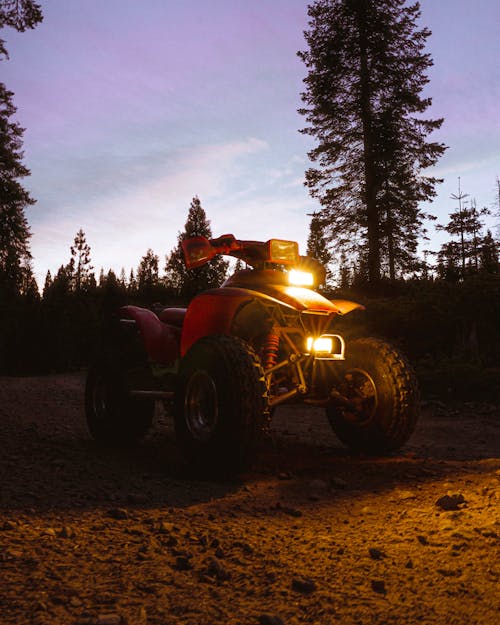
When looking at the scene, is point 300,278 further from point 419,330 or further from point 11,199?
point 11,199

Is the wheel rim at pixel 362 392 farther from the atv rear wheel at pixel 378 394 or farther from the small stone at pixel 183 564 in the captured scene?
the small stone at pixel 183 564

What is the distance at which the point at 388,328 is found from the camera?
11703 millimetres

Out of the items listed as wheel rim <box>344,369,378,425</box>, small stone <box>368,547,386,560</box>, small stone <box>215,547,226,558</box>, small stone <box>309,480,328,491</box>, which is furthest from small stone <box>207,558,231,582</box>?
wheel rim <box>344,369,378,425</box>

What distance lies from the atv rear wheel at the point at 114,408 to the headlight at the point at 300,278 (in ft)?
6.96

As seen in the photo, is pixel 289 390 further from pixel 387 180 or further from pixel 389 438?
pixel 387 180

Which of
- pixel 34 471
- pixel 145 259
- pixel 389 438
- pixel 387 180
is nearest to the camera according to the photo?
pixel 34 471

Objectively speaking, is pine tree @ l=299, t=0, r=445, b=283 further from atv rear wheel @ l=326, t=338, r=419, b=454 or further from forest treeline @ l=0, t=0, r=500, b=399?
atv rear wheel @ l=326, t=338, r=419, b=454

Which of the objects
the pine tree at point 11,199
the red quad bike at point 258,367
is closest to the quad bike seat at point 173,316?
the red quad bike at point 258,367

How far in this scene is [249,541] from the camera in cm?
279

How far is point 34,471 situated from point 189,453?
1.24m

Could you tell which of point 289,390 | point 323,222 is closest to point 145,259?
point 323,222

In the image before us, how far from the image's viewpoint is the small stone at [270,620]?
185 cm

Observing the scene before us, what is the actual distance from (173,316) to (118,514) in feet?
9.27

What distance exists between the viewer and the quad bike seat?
18.5 ft
